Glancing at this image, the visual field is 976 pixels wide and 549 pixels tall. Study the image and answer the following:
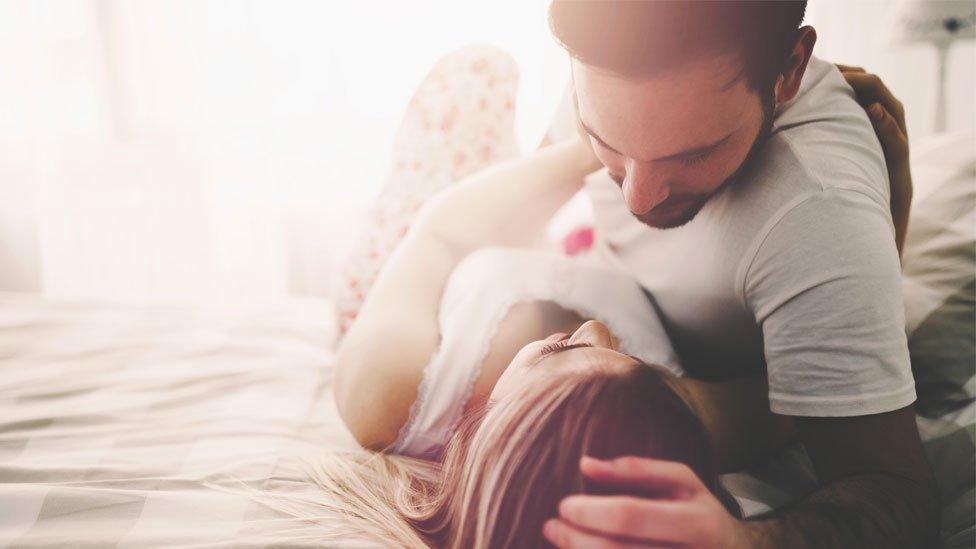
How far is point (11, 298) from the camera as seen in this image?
3.54ft

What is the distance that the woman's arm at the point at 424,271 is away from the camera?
1.76 feet

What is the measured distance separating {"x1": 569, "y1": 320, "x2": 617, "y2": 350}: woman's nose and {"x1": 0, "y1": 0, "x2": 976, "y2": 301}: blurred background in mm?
1062

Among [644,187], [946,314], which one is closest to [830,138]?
[644,187]

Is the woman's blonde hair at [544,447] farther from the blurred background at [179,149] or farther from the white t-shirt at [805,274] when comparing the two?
the blurred background at [179,149]

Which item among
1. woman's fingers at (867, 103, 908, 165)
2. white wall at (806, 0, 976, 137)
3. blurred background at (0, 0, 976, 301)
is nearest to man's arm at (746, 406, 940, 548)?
woman's fingers at (867, 103, 908, 165)

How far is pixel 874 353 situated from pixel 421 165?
1.99 ft

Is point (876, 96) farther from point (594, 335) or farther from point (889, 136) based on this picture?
point (594, 335)

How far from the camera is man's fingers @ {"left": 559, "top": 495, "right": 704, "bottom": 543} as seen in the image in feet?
1.10

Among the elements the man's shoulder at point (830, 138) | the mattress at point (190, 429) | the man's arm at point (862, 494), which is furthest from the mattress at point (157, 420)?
the man's shoulder at point (830, 138)

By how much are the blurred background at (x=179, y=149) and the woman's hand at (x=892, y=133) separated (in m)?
1.00

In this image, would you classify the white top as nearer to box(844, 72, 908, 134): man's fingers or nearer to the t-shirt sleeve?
the t-shirt sleeve

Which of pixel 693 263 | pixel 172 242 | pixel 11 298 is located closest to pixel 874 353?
pixel 693 263

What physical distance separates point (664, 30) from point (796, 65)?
15cm

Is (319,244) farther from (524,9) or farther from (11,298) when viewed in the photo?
(524,9)
